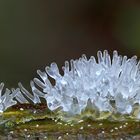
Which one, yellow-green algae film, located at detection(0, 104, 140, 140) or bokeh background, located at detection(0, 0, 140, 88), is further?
bokeh background, located at detection(0, 0, 140, 88)

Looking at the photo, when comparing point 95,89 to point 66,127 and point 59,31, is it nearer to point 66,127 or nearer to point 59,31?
point 66,127

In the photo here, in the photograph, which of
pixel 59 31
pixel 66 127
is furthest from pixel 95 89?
pixel 59 31

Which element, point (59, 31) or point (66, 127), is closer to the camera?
point (66, 127)

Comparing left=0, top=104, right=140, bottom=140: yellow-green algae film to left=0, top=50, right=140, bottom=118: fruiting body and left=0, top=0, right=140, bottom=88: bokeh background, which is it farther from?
left=0, top=0, right=140, bottom=88: bokeh background

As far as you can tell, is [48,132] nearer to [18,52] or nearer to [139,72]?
[139,72]

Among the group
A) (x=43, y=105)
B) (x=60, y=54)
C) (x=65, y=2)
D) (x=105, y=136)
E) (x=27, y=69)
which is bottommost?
(x=105, y=136)

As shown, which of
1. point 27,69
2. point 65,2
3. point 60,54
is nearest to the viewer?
point 27,69

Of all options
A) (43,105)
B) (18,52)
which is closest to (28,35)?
(18,52)

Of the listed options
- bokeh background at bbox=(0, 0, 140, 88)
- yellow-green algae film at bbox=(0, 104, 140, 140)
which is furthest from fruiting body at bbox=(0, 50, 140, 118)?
bokeh background at bbox=(0, 0, 140, 88)
